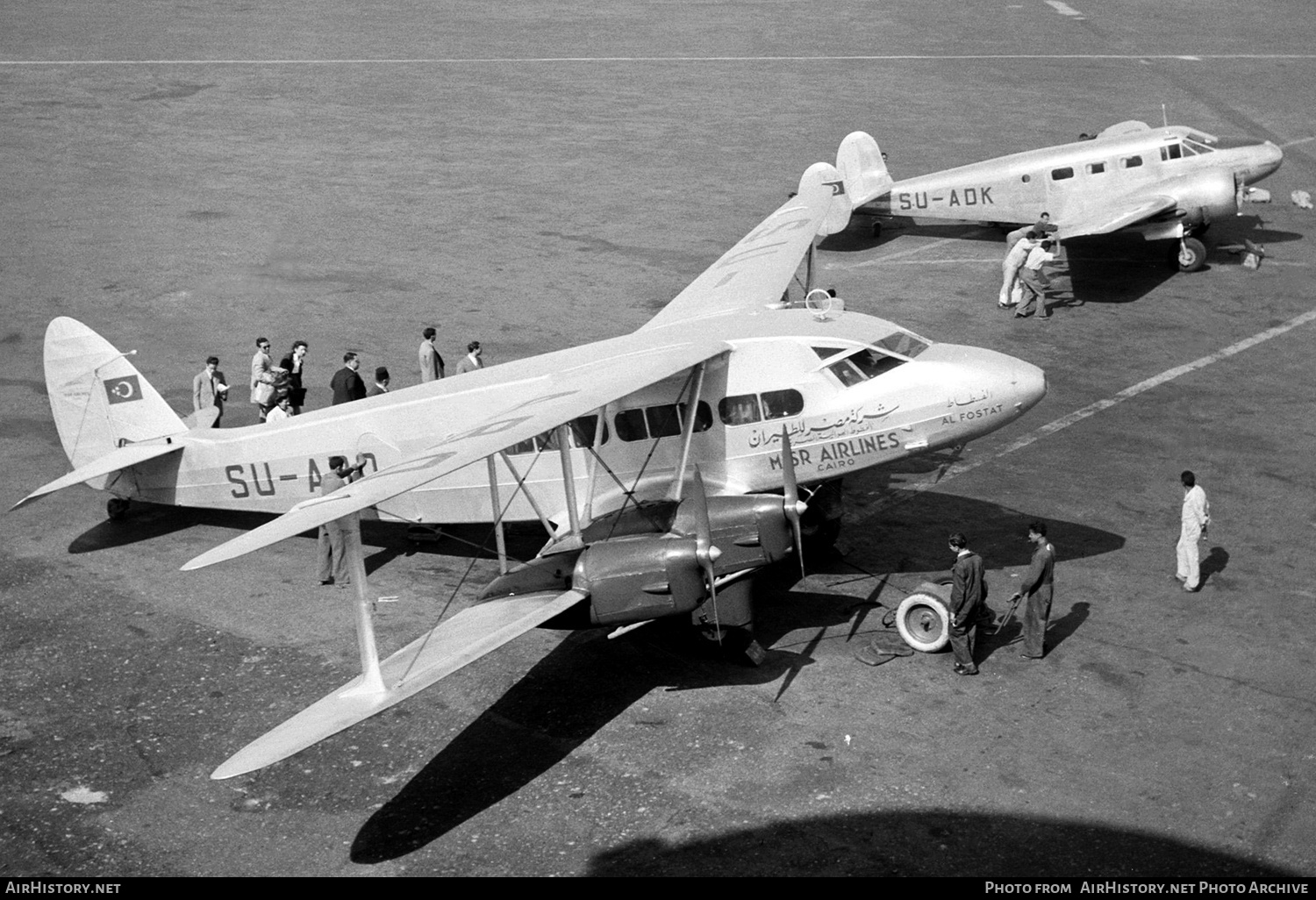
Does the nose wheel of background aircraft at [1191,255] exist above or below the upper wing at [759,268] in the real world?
below

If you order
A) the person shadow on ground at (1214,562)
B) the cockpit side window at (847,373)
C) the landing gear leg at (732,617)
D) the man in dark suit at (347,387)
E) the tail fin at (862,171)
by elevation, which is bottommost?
the person shadow on ground at (1214,562)

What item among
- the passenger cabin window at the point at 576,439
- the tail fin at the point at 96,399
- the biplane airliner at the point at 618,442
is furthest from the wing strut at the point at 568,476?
the tail fin at the point at 96,399

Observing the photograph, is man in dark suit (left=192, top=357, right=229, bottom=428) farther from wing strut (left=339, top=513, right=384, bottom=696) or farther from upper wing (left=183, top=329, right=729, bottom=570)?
wing strut (left=339, top=513, right=384, bottom=696)

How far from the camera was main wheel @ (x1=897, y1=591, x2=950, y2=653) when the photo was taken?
654 inches

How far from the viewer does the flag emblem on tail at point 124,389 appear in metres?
20.1

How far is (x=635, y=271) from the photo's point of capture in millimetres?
31766

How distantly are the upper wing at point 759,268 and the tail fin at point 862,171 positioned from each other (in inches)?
259

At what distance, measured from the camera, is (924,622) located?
1684 centimetres

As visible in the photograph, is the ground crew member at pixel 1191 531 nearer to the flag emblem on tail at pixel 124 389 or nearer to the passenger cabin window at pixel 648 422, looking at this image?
the passenger cabin window at pixel 648 422

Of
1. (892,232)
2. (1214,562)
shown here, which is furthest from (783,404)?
(892,232)

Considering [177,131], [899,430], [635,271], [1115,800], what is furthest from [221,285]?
[1115,800]

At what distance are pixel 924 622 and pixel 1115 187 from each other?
62.2ft

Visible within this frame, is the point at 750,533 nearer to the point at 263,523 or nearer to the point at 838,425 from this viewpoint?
the point at 838,425
